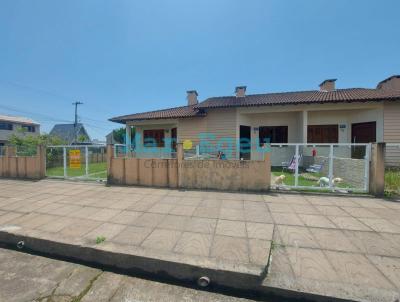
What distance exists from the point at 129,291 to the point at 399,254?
3.52 meters

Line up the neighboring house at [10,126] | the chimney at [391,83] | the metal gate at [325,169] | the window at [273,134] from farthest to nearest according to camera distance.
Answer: the neighboring house at [10,126]
the window at [273,134]
the chimney at [391,83]
the metal gate at [325,169]

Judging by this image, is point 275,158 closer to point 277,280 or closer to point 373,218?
point 373,218

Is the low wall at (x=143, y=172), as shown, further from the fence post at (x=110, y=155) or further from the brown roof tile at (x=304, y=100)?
the brown roof tile at (x=304, y=100)

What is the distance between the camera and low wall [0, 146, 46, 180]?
8.09 m

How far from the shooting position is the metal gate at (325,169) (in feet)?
19.0

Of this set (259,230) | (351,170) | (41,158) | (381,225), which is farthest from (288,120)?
(41,158)

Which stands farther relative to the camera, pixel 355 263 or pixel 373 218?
pixel 373 218

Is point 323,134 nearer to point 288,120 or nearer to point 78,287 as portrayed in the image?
point 288,120

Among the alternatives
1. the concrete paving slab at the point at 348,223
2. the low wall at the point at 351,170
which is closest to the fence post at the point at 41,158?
the concrete paving slab at the point at 348,223

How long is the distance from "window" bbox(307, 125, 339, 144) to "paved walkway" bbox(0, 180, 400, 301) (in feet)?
23.4

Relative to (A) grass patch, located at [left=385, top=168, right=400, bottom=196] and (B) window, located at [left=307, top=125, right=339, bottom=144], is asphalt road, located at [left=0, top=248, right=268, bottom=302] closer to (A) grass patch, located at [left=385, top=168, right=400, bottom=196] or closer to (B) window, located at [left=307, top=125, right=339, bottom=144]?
(A) grass patch, located at [left=385, top=168, right=400, bottom=196]

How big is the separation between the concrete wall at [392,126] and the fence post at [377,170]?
6.08m

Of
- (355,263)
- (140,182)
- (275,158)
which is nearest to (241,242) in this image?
(355,263)

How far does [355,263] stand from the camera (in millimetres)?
2502
